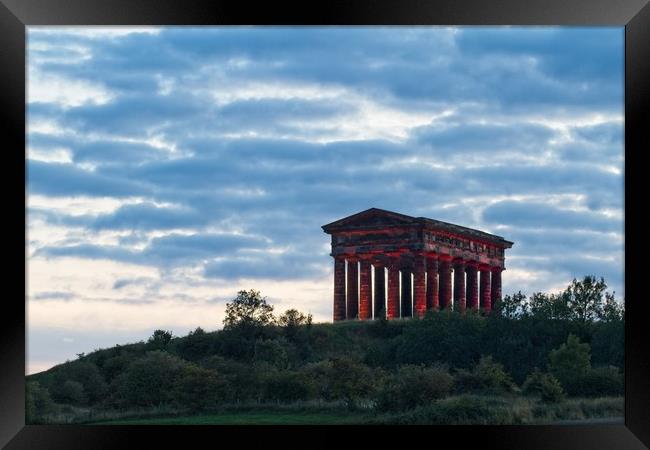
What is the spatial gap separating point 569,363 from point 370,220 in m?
26.2

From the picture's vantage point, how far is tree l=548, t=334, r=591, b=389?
31.5m

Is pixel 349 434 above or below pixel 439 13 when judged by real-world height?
below

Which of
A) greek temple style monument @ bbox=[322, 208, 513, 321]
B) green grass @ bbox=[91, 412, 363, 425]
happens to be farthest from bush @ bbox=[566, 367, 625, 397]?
greek temple style monument @ bbox=[322, 208, 513, 321]

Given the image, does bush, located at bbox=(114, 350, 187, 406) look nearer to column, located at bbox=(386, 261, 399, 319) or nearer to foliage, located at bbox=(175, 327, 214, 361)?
foliage, located at bbox=(175, 327, 214, 361)

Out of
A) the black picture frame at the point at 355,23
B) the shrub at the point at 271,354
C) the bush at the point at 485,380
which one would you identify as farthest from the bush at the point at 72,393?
the black picture frame at the point at 355,23

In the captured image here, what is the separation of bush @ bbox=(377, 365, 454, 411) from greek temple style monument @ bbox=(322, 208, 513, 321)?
1068 inches

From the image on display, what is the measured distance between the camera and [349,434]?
39.7 feet

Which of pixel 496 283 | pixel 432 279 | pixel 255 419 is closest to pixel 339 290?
pixel 432 279

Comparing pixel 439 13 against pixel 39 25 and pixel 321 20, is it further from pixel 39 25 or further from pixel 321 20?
pixel 39 25

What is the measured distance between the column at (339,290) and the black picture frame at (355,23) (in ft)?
155

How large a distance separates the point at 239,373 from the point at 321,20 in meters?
25.2

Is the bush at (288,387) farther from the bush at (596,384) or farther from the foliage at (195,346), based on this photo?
the bush at (596,384)

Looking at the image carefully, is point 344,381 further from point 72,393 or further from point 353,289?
point 353,289

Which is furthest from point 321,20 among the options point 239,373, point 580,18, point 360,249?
point 360,249
